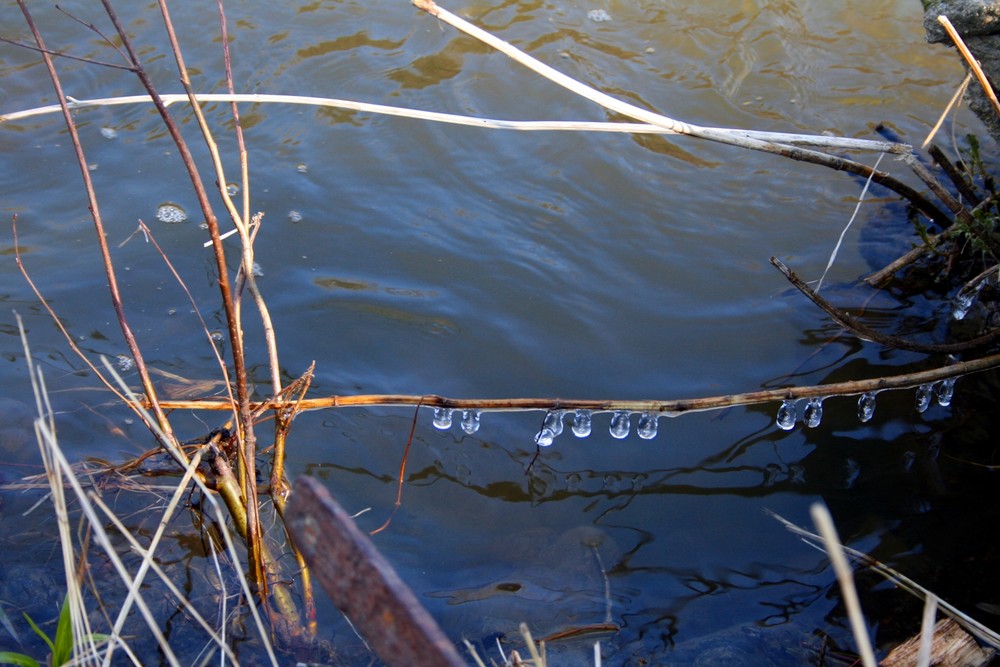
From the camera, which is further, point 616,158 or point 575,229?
point 616,158

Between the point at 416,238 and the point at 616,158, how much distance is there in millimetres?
1443

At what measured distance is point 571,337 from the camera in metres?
3.82

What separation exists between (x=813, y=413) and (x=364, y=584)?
7.48 ft

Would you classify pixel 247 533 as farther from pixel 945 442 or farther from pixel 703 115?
pixel 703 115

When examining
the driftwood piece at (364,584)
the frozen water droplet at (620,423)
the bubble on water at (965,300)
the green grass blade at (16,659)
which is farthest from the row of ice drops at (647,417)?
the driftwood piece at (364,584)

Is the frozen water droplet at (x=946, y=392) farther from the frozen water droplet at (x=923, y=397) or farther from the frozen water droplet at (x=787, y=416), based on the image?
the frozen water droplet at (x=787, y=416)

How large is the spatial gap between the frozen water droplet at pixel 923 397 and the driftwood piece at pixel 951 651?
3.90ft

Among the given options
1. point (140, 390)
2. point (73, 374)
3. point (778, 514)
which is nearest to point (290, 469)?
point (140, 390)

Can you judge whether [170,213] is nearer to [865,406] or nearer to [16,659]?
[16,659]

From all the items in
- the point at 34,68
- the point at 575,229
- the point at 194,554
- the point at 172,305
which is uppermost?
the point at 34,68

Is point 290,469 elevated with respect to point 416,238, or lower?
lower

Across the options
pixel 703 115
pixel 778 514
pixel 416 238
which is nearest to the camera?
pixel 778 514

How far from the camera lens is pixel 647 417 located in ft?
9.71

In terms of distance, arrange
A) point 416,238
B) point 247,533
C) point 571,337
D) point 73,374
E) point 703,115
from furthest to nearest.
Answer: point 703,115, point 416,238, point 571,337, point 73,374, point 247,533
